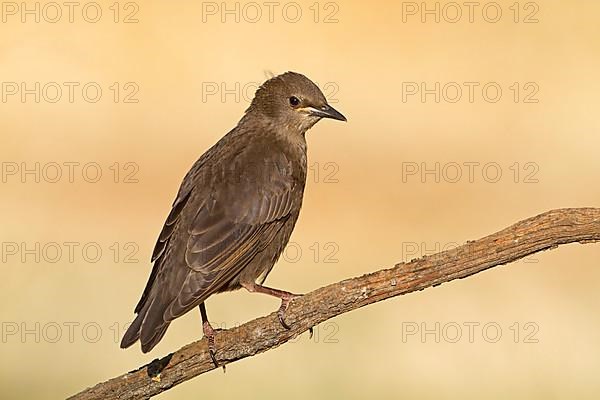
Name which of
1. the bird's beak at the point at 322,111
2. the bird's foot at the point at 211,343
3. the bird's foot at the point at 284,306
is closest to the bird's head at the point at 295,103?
the bird's beak at the point at 322,111

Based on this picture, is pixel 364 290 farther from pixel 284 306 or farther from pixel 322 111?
pixel 322 111

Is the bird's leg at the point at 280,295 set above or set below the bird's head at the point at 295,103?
below

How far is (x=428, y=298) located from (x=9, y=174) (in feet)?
10.8

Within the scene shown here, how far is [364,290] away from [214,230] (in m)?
1.02

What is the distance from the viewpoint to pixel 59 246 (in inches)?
349

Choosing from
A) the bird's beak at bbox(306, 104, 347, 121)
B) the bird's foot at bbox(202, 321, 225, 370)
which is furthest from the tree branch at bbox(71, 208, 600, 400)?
the bird's beak at bbox(306, 104, 347, 121)

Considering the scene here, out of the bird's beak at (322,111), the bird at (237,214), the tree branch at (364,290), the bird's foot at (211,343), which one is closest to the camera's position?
the tree branch at (364,290)

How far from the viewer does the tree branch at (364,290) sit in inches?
187

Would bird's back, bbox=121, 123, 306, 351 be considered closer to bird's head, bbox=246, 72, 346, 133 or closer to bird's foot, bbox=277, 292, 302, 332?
bird's head, bbox=246, 72, 346, 133

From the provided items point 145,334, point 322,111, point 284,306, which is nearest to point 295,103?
point 322,111

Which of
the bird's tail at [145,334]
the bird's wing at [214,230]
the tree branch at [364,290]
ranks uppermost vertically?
the bird's wing at [214,230]

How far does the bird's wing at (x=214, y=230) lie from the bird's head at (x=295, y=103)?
0.91 ft

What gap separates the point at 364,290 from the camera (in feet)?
16.0

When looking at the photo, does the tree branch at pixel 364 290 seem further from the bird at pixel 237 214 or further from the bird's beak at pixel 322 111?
the bird's beak at pixel 322 111
